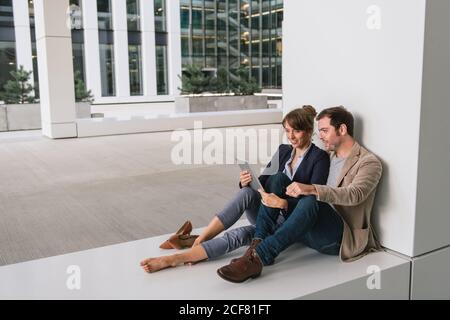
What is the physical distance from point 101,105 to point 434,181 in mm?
29458

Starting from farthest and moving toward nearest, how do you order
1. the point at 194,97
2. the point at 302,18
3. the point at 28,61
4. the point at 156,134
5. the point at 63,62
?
the point at 28,61 → the point at 194,97 → the point at 156,134 → the point at 63,62 → the point at 302,18

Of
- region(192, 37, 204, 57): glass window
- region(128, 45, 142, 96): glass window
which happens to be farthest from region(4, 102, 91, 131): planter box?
region(192, 37, 204, 57): glass window

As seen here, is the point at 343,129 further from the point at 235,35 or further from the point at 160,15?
the point at 235,35

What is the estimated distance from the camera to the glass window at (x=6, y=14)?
28.9m

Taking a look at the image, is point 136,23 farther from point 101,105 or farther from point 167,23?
point 101,105

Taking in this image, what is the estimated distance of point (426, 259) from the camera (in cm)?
364

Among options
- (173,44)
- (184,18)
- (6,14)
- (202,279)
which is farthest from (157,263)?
(184,18)

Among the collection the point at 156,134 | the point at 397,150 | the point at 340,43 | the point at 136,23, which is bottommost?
the point at 156,134

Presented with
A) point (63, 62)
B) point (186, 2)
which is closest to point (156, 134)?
point (63, 62)

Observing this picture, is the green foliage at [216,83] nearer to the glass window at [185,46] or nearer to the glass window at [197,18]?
the glass window at [185,46]

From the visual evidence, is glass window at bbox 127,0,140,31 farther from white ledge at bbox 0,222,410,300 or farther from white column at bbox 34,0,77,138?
white ledge at bbox 0,222,410,300

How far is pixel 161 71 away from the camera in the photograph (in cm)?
3472

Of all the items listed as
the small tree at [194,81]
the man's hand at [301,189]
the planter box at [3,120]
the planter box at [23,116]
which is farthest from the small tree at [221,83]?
the man's hand at [301,189]

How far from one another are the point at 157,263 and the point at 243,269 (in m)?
0.66
